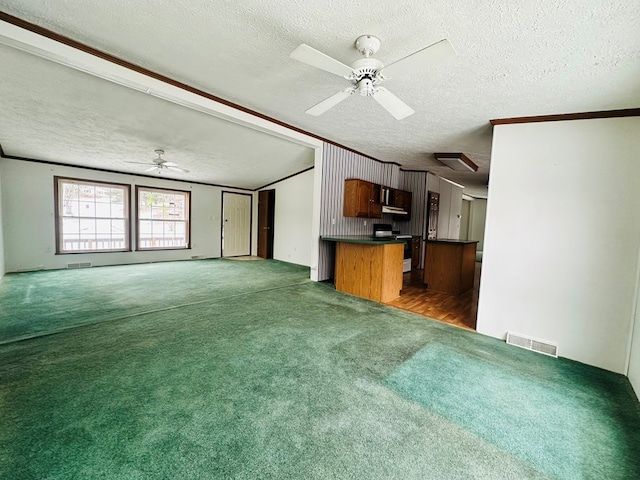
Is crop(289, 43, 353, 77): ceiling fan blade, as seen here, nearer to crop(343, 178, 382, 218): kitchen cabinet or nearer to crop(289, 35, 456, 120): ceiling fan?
crop(289, 35, 456, 120): ceiling fan

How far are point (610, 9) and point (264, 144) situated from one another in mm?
4736

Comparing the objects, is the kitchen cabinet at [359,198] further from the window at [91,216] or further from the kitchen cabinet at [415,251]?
the window at [91,216]

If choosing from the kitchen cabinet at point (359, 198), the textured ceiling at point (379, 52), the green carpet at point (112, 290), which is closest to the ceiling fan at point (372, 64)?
the textured ceiling at point (379, 52)

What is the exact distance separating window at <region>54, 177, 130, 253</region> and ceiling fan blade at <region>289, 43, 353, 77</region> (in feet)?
22.2

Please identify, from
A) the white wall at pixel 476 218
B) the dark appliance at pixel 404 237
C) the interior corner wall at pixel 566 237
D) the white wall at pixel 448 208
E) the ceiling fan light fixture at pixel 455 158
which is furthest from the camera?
the white wall at pixel 476 218

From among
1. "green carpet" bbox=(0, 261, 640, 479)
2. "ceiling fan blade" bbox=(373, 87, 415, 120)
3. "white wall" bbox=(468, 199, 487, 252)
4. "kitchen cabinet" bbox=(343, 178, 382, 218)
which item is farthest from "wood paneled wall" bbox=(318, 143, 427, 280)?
"white wall" bbox=(468, 199, 487, 252)

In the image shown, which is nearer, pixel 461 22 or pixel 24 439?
pixel 24 439

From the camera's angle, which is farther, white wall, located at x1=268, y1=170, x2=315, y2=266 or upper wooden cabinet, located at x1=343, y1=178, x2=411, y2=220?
white wall, located at x1=268, y1=170, x2=315, y2=266

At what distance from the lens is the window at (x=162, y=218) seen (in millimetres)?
7004

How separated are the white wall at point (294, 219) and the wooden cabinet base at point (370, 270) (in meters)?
2.59

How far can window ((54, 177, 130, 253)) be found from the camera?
5875 mm

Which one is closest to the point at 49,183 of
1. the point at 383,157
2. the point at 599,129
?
the point at 383,157

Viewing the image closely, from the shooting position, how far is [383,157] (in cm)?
580

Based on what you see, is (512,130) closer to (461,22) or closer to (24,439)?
(461,22)
